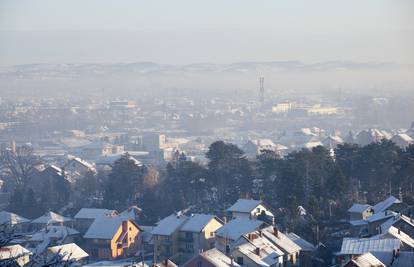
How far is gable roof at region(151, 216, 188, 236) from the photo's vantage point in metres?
17.3

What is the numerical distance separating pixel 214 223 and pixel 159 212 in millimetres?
3079

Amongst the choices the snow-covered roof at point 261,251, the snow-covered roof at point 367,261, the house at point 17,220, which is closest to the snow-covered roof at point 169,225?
the snow-covered roof at point 261,251

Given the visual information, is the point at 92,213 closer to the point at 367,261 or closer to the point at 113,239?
the point at 113,239

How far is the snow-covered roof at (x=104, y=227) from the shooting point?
17.9m

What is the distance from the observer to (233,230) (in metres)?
16.5

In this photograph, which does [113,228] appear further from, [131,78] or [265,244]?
[131,78]

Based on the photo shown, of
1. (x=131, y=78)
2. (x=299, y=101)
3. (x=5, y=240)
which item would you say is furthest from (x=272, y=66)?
(x=5, y=240)

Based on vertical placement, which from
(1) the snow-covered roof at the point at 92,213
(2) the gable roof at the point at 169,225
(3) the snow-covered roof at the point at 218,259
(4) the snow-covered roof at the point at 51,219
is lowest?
(4) the snow-covered roof at the point at 51,219

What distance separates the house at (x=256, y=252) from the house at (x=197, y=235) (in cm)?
220

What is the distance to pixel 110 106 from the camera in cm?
8869

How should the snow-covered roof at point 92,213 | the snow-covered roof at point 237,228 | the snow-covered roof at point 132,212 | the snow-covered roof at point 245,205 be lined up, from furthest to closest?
the snow-covered roof at point 92,213 < the snow-covered roof at point 132,212 < the snow-covered roof at point 245,205 < the snow-covered roof at point 237,228

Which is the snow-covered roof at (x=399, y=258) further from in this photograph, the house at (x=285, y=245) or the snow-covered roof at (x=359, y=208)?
the snow-covered roof at (x=359, y=208)

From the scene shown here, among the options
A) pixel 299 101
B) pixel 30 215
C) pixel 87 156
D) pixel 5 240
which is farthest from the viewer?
pixel 299 101

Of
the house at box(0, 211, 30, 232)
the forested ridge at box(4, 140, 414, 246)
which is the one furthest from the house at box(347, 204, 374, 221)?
the house at box(0, 211, 30, 232)
